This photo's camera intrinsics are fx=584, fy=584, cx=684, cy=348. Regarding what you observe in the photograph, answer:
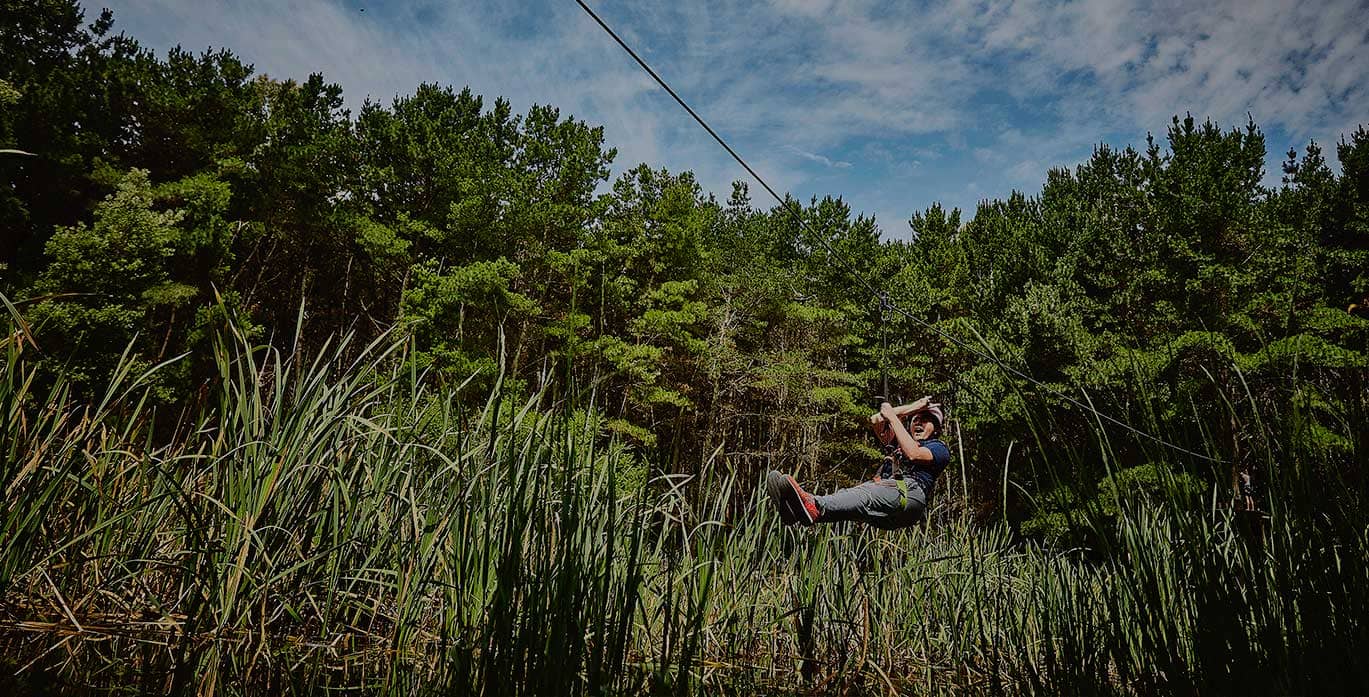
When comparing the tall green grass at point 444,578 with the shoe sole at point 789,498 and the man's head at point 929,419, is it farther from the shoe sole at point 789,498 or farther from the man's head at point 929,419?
the man's head at point 929,419

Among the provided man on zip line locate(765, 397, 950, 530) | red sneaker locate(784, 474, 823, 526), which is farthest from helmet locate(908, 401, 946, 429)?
red sneaker locate(784, 474, 823, 526)

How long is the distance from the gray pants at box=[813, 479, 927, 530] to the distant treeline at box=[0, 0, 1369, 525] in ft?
22.5

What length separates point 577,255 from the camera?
52.1ft

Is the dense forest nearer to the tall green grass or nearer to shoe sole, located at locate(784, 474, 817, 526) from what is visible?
shoe sole, located at locate(784, 474, 817, 526)

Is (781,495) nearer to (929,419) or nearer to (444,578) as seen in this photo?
(929,419)

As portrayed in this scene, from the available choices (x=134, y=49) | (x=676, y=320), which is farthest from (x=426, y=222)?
(x=134, y=49)

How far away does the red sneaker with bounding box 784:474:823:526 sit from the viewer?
354cm

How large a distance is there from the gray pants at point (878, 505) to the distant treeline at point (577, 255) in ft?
22.5

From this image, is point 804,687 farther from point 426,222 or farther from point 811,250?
point 811,250

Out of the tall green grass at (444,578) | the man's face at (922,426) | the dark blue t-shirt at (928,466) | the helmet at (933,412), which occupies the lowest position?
the tall green grass at (444,578)

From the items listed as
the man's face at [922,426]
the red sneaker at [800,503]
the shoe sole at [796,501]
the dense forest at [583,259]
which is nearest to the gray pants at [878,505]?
the red sneaker at [800,503]

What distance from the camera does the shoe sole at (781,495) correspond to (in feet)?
11.1

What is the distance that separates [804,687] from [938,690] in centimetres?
57

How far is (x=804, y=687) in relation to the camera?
223 centimetres
